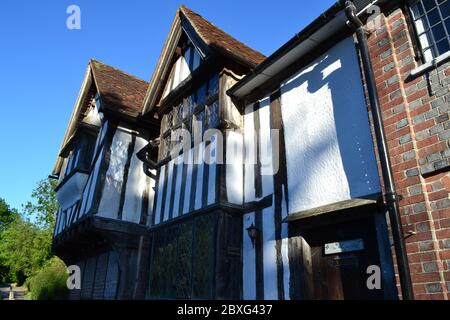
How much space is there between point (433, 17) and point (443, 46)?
45 cm

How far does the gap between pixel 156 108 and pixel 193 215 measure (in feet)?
14.3

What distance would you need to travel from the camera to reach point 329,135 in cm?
484

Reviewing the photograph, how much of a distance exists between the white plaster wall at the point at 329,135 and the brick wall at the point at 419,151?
412mm

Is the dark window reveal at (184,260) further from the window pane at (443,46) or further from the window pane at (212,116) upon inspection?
the window pane at (443,46)

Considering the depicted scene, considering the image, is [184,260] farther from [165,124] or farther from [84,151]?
[84,151]

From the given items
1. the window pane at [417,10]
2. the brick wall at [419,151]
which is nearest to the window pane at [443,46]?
the brick wall at [419,151]

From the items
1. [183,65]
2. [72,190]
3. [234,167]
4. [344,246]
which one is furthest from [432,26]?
[72,190]

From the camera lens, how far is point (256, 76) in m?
6.35

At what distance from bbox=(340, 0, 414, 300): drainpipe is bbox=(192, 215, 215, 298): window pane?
3.05m

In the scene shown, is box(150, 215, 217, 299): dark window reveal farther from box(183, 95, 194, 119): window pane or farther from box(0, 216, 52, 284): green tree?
box(0, 216, 52, 284): green tree

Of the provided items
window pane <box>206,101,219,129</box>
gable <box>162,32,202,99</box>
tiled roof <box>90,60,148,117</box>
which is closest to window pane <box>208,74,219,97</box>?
window pane <box>206,101,219,129</box>

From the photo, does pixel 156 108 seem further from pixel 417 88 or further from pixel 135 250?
pixel 417 88

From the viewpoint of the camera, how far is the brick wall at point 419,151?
10.5 feet
